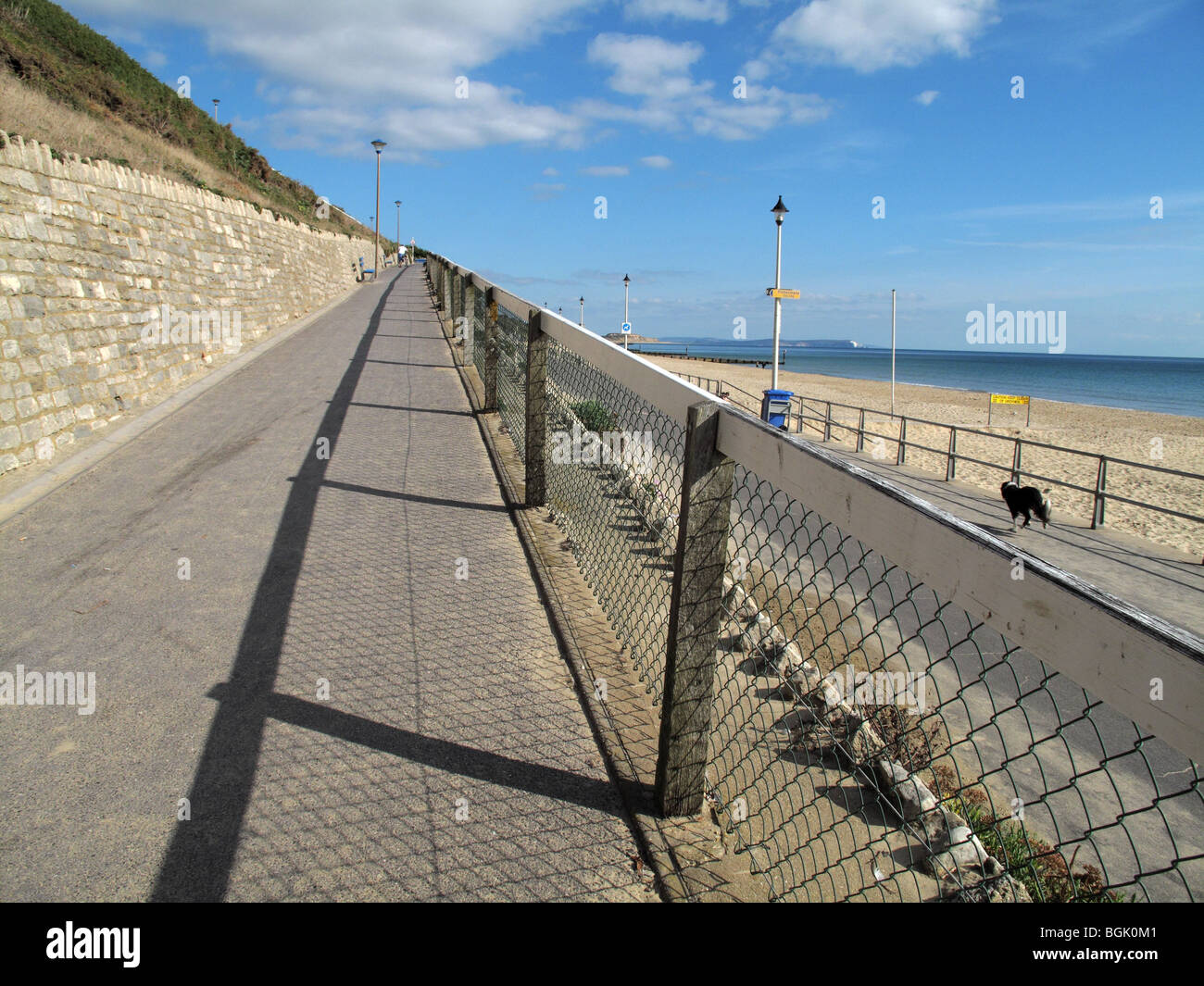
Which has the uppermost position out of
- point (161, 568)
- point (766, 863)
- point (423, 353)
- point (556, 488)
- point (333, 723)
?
point (423, 353)

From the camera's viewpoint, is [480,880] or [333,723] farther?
[333,723]

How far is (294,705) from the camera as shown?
325 cm

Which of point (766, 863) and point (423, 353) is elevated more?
point (423, 353)

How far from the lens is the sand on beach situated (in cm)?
1463

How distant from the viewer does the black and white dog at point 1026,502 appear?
1096 cm

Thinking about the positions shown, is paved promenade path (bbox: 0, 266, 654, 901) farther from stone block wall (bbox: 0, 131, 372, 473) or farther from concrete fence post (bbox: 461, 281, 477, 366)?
concrete fence post (bbox: 461, 281, 477, 366)

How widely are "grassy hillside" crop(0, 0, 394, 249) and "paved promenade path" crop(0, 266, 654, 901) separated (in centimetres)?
595

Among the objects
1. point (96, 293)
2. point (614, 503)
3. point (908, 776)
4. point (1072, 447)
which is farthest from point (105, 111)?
point (1072, 447)

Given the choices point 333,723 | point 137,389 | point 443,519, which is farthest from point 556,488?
point 137,389

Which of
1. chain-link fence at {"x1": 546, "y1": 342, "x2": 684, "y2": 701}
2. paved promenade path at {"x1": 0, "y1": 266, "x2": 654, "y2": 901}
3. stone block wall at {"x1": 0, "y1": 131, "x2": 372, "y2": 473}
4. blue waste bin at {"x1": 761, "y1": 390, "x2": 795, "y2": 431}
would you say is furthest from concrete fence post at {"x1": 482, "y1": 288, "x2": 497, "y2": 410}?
blue waste bin at {"x1": 761, "y1": 390, "x2": 795, "y2": 431}
